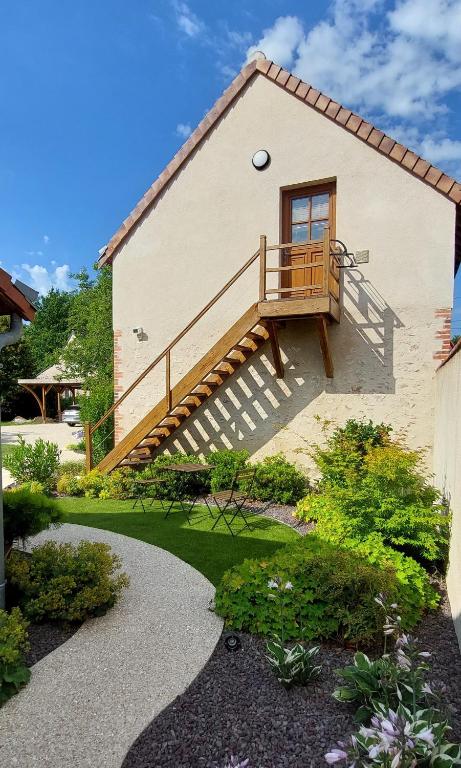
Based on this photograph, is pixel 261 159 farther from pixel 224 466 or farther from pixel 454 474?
pixel 454 474

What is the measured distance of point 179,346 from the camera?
10.2m

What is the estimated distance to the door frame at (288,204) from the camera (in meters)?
8.88

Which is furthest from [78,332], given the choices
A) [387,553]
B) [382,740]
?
[382,740]

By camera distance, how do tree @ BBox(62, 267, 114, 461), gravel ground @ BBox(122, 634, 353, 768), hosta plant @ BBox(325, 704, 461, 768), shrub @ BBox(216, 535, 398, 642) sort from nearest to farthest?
hosta plant @ BBox(325, 704, 461, 768) < gravel ground @ BBox(122, 634, 353, 768) < shrub @ BBox(216, 535, 398, 642) < tree @ BBox(62, 267, 114, 461)

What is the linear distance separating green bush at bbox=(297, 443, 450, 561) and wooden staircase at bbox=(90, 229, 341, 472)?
125 inches

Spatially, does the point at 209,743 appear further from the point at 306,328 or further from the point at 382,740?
the point at 306,328

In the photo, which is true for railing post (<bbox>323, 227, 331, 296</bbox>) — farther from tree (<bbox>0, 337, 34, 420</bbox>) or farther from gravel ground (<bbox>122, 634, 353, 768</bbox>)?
tree (<bbox>0, 337, 34, 420</bbox>)

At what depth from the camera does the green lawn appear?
5.65 m

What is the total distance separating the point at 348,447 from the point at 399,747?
5.98 metres

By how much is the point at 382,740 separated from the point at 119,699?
1789 mm

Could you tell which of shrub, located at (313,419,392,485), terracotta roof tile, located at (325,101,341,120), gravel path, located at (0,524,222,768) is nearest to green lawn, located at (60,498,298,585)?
gravel path, located at (0,524,222,768)

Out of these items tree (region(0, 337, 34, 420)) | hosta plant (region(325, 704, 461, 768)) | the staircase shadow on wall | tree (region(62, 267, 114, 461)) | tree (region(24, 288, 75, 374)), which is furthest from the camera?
tree (region(24, 288, 75, 374))

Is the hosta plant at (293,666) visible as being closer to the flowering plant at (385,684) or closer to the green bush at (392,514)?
Result: the flowering plant at (385,684)

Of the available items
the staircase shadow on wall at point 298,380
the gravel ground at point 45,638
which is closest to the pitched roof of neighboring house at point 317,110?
the staircase shadow on wall at point 298,380
